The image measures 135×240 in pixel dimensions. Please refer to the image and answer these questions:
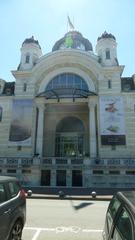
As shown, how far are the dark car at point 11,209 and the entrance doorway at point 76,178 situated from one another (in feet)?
68.1

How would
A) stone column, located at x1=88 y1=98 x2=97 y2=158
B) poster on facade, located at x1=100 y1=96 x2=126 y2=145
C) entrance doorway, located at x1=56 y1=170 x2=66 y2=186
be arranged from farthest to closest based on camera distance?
1. stone column, located at x1=88 y1=98 x2=97 y2=158
2. poster on facade, located at x1=100 y1=96 x2=126 y2=145
3. entrance doorway, located at x1=56 y1=170 x2=66 y2=186

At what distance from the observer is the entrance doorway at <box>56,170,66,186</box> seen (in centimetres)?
2616

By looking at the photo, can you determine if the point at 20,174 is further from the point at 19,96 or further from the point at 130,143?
the point at 130,143

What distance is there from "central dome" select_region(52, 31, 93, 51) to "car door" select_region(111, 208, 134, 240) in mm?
41818

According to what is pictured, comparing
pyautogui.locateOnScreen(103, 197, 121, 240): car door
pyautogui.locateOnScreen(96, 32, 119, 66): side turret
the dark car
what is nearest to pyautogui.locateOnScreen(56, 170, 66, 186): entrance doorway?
pyautogui.locateOnScreen(96, 32, 119, 66): side turret

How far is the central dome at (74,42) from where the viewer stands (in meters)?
42.6

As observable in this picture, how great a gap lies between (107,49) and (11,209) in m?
33.2

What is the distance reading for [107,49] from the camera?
1358 inches

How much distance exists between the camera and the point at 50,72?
32875 mm

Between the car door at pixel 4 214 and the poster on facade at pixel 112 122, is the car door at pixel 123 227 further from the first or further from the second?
the poster on facade at pixel 112 122

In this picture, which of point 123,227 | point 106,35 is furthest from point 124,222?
point 106,35

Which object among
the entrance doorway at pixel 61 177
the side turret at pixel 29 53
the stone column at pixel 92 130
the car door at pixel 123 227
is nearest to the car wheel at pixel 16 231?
the car door at pixel 123 227

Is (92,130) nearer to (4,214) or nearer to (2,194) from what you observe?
(2,194)

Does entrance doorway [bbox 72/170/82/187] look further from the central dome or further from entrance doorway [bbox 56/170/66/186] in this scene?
the central dome
